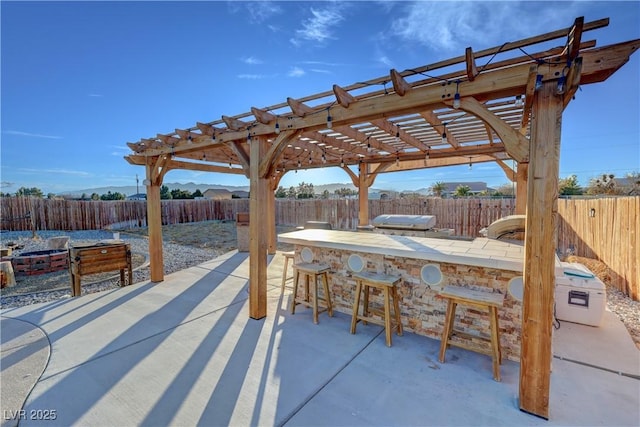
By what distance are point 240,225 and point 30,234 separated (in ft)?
36.0

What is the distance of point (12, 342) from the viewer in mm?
3113

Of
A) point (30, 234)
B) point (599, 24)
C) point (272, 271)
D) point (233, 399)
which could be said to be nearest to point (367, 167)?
point (272, 271)

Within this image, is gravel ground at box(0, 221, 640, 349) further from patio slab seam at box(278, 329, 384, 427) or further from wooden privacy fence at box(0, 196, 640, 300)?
patio slab seam at box(278, 329, 384, 427)

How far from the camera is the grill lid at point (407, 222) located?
575 centimetres

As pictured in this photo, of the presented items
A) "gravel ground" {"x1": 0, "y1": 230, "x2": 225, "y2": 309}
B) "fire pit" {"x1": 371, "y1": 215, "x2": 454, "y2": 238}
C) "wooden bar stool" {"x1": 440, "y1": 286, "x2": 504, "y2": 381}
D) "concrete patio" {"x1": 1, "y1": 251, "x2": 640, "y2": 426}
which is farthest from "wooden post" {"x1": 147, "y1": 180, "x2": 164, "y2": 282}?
"wooden bar stool" {"x1": 440, "y1": 286, "x2": 504, "y2": 381}

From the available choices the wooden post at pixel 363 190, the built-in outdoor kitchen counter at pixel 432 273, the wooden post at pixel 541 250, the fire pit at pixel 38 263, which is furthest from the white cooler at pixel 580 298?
the fire pit at pixel 38 263

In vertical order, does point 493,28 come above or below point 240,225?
above

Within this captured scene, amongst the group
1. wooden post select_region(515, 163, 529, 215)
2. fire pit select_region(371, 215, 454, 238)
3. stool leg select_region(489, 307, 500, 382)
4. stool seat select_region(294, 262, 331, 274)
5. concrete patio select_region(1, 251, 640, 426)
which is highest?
wooden post select_region(515, 163, 529, 215)

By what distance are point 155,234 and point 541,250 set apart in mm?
6076

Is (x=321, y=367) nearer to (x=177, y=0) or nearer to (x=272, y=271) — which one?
(x=272, y=271)

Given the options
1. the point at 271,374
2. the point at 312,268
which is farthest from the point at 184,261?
the point at 271,374

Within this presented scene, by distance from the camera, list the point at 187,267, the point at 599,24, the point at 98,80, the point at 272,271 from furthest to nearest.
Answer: the point at 98,80 < the point at 187,267 < the point at 272,271 < the point at 599,24

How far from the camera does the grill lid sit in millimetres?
5746

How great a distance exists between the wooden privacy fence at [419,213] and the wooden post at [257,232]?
595cm
